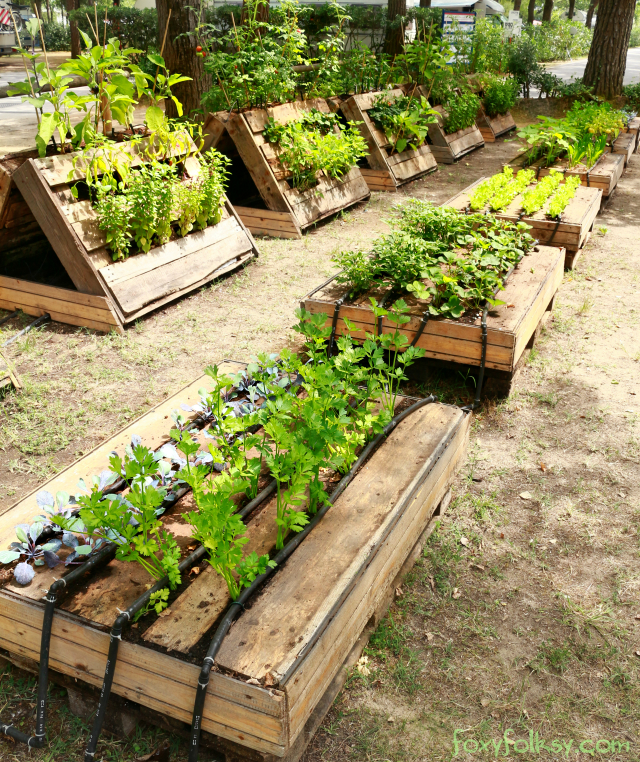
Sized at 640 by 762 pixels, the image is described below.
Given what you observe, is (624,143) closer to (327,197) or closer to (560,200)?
(560,200)

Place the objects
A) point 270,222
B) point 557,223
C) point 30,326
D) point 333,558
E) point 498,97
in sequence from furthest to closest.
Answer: point 498,97 < point 270,222 < point 557,223 < point 30,326 < point 333,558

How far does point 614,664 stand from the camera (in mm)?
2578

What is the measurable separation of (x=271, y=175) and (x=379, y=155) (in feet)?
8.49

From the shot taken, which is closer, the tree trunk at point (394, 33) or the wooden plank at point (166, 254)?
the wooden plank at point (166, 254)

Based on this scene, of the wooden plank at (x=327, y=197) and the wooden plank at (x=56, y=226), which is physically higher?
the wooden plank at (x=56, y=226)

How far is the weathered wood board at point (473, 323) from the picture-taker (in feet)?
13.4

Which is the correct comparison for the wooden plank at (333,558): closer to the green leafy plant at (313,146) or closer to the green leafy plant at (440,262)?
the green leafy plant at (440,262)

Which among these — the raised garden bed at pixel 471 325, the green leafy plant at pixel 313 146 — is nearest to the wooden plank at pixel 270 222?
the green leafy plant at pixel 313 146

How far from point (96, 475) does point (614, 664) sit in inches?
87.1

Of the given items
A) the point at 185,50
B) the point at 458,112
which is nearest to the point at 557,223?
the point at 185,50

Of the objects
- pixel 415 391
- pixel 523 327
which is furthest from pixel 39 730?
pixel 523 327

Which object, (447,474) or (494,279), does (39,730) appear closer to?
(447,474)

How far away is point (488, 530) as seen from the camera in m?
3.29

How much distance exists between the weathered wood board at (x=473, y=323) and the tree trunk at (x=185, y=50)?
4125 mm
